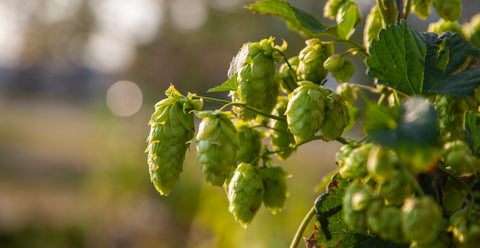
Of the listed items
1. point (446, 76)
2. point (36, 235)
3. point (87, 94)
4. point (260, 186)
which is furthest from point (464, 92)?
point (87, 94)

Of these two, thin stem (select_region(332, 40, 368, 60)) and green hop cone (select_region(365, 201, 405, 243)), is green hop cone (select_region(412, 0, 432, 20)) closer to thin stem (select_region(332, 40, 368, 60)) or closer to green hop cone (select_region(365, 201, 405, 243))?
thin stem (select_region(332, 40, 368, 60))

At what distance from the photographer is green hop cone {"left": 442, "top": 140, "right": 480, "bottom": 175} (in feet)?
1.71

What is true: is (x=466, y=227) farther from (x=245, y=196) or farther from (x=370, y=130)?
(x=245, y=196)

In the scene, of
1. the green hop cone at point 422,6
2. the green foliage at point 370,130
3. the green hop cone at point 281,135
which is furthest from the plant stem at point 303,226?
the green hop cone at point 422,6

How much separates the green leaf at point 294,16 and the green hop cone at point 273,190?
28 cm

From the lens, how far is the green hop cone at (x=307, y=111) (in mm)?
592

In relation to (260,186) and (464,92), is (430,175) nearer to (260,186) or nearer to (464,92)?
(464,92)

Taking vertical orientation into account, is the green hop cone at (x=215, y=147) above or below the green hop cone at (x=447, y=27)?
above

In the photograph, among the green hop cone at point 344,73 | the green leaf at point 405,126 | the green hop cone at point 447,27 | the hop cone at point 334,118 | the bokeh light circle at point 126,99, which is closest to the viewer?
the green leaf at point 405,126

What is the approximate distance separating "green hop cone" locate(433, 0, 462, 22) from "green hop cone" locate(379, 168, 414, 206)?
48 cm

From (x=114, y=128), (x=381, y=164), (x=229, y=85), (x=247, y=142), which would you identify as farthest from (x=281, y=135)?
(x=114, y=128)

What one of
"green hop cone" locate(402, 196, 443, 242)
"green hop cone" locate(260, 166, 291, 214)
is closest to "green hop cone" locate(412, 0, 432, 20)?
"green hop cone" locate(260, 166, 291, 214)

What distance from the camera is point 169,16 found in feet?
44.6

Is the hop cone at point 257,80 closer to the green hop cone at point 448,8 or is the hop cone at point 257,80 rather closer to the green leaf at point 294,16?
the green leaf at point 294,16
